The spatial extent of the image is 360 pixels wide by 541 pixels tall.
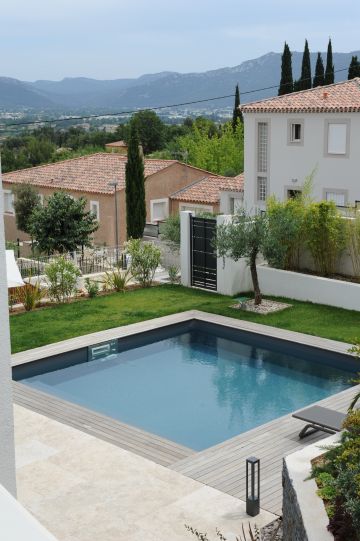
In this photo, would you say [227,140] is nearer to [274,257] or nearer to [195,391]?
[274,257]

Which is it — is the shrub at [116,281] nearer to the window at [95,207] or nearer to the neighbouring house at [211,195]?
the neighbouring house at [211,195]

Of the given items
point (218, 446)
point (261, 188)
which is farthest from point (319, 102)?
point (218, 446)

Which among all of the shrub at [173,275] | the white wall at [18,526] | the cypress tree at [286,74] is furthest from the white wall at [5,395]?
the cypress tree at [286,74]

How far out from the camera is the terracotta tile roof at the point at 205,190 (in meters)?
35.1

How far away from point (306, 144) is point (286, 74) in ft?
64.1

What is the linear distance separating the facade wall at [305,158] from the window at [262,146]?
0.19 meters

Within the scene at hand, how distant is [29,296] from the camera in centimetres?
1939

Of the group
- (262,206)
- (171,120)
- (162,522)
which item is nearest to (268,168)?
(262,206)

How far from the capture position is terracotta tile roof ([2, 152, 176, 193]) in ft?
117

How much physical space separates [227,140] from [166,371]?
3741 centimetres

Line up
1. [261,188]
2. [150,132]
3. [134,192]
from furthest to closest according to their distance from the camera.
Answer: [150,132] < [134,192] < [261,188]

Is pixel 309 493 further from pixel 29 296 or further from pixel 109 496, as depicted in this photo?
pixel 29 296

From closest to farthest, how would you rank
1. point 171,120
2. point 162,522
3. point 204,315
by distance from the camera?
point 162,522, point 204,315, point 171,120

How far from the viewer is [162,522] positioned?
870 centimetres
